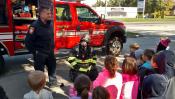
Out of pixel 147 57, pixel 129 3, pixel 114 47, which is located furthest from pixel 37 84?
pixel 129 3

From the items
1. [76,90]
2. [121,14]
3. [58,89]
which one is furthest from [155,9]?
[76,90]

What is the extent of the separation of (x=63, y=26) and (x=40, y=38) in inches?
141

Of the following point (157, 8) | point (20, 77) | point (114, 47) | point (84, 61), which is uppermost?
point (157, 8)

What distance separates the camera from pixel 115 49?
44.9ft

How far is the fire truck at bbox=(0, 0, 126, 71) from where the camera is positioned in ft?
34.2

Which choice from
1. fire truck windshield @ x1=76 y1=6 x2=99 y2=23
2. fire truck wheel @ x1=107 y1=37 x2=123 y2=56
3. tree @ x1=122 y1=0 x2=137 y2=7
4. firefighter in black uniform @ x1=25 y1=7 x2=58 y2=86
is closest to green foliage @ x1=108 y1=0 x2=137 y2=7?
tree @ x1=122 y1=0 x2=137 y2=7

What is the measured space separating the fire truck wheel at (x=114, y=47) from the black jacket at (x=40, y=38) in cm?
555

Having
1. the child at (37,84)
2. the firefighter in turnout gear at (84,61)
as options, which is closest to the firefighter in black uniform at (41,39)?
the firefighter in turnout gear at (84,61)

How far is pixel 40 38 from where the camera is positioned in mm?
8148

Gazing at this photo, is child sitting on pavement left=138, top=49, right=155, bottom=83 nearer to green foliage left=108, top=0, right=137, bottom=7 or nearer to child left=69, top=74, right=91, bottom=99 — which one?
child left=69, top=74, right=91, bottom=99

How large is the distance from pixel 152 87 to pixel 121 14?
65009 mm

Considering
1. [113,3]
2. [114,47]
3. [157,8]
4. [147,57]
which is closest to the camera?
[147,57]

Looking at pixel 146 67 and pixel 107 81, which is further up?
pixel 146 67

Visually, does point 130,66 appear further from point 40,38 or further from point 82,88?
point 40,38
